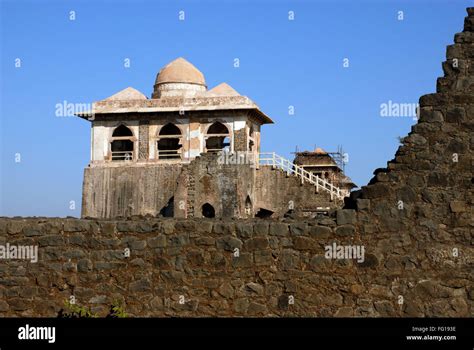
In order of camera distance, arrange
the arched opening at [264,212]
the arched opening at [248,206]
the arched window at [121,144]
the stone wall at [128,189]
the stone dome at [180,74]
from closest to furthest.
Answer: the arched opening at [248,206] < the arched opening at [264,212] < the stone wall at [128,189] < the arched window at [121,144] < the stone dome at [180,74]

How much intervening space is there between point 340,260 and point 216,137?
28638 millimetres

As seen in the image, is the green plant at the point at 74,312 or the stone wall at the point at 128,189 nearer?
the green plant at the point at 74,312

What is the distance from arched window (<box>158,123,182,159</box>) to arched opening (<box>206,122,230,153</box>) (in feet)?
4.50

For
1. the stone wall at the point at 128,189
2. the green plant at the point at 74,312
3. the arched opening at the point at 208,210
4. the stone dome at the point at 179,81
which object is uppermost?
the stone dome at the point at 179,81

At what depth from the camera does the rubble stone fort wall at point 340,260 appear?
335 inches

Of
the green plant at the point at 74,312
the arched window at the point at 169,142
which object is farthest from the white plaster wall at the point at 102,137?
A: the green plant at the point at 74,312

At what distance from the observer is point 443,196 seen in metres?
8.59

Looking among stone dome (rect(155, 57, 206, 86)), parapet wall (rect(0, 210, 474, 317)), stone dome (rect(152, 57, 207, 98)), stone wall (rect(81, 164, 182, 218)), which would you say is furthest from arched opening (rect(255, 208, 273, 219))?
parapet wall (rect(0, 210, 474, 317))

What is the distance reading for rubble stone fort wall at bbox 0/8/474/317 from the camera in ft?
27.9

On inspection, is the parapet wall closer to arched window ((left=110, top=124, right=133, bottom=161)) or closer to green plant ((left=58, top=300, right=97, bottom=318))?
green plant ((left=58, top=300, right=97, bottom=318))

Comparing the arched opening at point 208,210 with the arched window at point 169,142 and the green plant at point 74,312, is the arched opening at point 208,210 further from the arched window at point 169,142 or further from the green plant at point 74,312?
the green plant at point 74,312

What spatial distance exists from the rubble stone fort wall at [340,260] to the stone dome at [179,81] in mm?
28619
